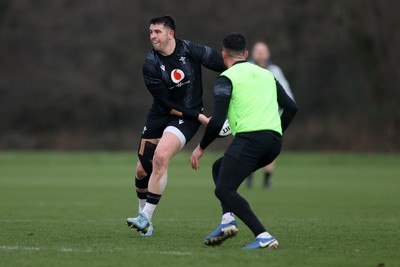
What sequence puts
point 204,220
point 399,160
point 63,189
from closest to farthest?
point 204,220 < point 63,189 < point 399,160

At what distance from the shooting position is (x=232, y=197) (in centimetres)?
789

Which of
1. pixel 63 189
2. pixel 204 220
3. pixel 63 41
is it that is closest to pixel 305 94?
pixel 63 41

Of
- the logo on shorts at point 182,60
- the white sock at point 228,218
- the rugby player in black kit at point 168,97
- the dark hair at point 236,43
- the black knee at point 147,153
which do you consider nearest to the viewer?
the dark hair at point 236,43

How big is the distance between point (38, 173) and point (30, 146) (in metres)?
20.6

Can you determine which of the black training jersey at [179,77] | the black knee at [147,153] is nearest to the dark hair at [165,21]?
the black training jersey at [179,77]

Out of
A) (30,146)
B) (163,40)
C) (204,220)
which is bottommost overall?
(30,146)

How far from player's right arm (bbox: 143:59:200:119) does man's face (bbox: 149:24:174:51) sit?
0.63 ft

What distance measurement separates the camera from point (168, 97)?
9.60 m

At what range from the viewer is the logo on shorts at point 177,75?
31.4 feet

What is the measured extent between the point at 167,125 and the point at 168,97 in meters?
0.36

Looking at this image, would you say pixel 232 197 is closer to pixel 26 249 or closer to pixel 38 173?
pixel 26 249

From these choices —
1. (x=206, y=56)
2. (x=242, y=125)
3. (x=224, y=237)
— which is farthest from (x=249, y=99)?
(x=206, y=56)

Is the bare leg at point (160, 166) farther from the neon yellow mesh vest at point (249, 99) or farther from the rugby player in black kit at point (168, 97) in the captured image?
the neon yellow mesh vest at point (249, 99)

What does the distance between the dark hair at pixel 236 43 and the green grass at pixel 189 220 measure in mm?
1802
